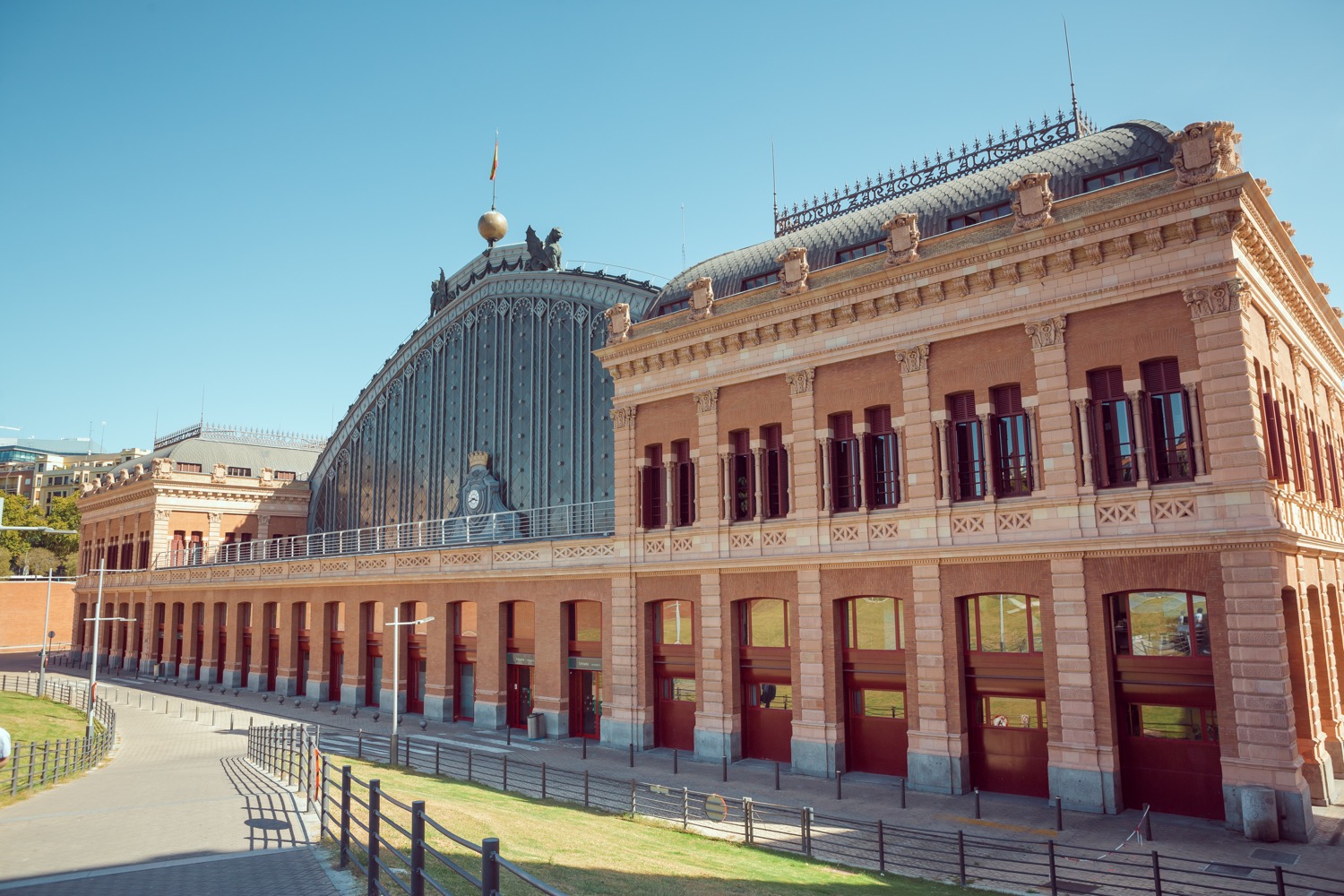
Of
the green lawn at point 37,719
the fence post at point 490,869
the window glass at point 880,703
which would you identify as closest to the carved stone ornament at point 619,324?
the window glass at point 880,703

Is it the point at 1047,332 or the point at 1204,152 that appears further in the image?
the point at 1047,332

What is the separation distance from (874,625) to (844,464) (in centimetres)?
510

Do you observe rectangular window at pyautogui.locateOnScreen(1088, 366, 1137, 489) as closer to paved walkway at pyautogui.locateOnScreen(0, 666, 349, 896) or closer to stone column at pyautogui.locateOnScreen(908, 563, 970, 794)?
stone column at pyautogui.locateOnScreen(908, 563, 970, 794)

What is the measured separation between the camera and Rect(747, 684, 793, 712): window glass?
29469 millimetres

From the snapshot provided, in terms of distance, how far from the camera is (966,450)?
26.2 meters

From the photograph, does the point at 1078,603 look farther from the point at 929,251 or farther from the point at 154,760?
the point at 154,760

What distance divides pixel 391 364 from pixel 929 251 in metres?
39.8

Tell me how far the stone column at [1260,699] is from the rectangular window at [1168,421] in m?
2.61

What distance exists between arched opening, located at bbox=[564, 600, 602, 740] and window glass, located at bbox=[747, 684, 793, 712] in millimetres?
7358

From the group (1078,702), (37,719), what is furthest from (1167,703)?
(37,719)

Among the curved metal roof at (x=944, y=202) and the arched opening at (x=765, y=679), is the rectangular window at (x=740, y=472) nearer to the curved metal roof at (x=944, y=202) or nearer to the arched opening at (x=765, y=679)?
the arched opening at (x=765, y=679)

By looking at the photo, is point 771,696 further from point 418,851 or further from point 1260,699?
point 418,851

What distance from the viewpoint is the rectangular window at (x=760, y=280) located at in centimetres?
3272

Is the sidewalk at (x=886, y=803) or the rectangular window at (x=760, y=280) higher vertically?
the rectangular window at (x=760, y=280)
